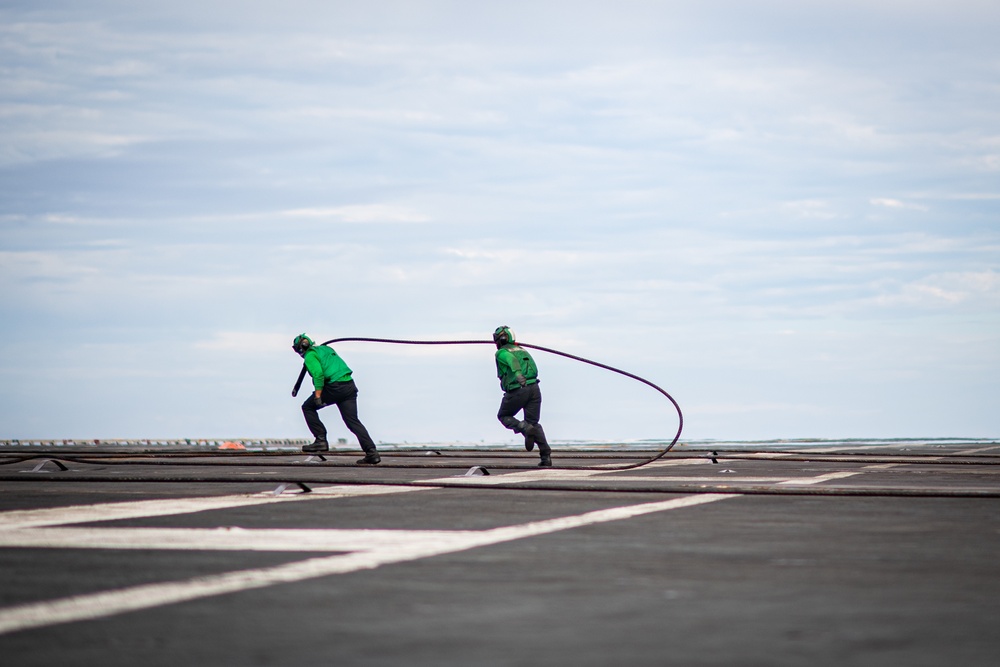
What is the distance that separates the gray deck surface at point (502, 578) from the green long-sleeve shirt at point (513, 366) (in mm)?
7142

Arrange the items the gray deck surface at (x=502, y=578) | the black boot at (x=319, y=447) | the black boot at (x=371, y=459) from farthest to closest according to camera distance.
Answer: the black boot at (x=319, y=447), the black boot at (x=371, y=459), the gray deck surface at (x=502, y=578)

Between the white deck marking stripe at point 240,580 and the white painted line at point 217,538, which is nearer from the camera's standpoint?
the white deck marking stripe at point 240,580

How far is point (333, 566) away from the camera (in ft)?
21.6

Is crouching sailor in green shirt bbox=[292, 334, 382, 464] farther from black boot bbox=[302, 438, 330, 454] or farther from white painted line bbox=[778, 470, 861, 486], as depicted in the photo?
white painted line bbox=[778, 470, 861, 486]

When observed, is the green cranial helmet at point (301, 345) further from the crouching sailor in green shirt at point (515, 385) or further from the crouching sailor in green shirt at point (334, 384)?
the crouching sailor in green shirt at point (515, 385)

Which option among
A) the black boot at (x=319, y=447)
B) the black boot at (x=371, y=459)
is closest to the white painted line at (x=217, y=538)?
the black boot at (x=371, y=459)

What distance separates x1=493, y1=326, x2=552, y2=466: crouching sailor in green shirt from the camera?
751 inches

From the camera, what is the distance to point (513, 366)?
19156 mm

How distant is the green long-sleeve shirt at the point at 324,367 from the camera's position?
66.8 feet

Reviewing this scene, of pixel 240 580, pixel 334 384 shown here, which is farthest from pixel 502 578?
pixel 334 384

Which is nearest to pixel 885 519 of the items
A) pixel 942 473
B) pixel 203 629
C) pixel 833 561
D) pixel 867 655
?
pixel 833 561

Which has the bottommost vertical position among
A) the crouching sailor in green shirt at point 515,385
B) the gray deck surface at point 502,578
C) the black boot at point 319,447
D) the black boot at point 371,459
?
the gray deck surface at point 502,578

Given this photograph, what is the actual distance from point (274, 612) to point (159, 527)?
378cm

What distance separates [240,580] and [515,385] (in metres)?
13.2
